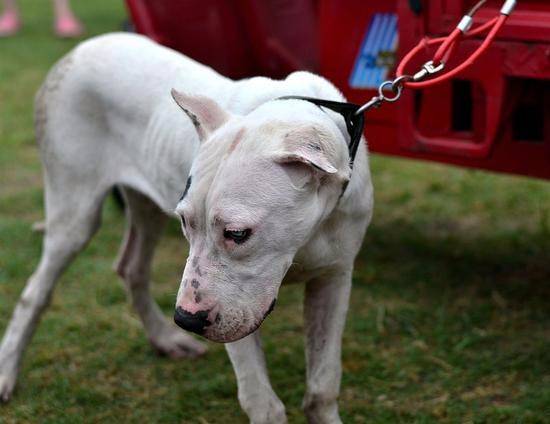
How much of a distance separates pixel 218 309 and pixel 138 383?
4.77 feet

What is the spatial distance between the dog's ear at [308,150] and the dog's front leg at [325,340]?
2.12ft

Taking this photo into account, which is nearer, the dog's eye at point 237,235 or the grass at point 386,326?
the dog's eye at point 237,235

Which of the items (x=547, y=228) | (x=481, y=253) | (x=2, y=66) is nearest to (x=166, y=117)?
(x=481, y=253)

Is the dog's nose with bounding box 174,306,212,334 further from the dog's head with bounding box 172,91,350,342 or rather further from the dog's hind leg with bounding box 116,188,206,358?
the dog's hind leg with bounding box 116,188,206,358

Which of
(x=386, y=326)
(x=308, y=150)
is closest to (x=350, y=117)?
(x=308, y=150)

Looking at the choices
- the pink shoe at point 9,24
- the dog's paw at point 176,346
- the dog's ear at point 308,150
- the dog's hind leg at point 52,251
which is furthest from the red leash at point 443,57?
the pink shoe at point 9,24

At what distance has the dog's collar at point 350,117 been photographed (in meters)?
2.63

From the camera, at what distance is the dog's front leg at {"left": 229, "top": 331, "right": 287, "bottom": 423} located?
2.82 meters

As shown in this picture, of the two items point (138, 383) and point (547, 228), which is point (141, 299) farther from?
point (547, 228)

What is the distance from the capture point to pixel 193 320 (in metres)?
2.33

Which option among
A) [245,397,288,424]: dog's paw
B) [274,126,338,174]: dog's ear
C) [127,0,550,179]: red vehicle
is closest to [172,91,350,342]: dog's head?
[274,126,338,174]: dog's ear

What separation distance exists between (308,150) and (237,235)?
0.83ft

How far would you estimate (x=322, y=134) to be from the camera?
239cm

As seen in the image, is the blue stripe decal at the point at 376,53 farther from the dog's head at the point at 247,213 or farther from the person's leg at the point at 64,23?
the person's leg at the point at 64,23
